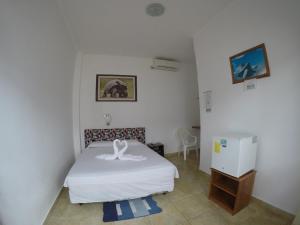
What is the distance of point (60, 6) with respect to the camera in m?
1.89

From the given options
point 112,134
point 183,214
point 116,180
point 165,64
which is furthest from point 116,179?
point 165,64

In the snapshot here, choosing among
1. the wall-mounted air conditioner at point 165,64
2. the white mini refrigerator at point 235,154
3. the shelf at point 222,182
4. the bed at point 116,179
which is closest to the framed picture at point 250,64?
the white mini refrigerator at point 235,154

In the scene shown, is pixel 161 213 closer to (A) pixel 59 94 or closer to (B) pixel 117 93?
(A) pixel 59 94

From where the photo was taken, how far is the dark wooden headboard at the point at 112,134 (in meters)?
3.29

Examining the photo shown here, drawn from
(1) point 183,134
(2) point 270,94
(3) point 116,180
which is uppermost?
(2) point 270,94

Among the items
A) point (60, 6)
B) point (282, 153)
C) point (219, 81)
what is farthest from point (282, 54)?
point (60, 6)

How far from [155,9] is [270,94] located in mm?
1998

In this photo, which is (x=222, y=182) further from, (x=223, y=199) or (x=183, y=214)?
(x=183, y=214)

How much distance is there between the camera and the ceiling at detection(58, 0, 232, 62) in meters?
1.92

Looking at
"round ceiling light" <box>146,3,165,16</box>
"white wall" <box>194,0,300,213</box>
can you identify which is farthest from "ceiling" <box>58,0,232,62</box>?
"white wall" <box>194,0,300,213</box>

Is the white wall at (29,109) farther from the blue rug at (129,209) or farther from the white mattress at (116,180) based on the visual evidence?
the blue rug at (129,209)

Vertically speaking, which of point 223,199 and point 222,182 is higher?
point 222,182

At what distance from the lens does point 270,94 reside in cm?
165

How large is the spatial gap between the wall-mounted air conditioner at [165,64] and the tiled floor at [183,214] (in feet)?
10.1
